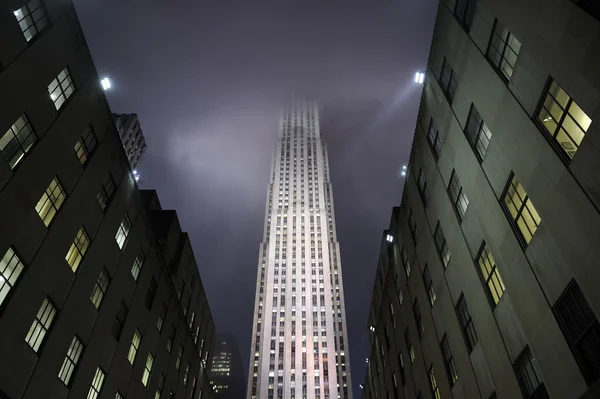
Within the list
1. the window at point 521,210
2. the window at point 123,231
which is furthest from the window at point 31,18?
the window at point 521,210

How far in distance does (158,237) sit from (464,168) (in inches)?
1217

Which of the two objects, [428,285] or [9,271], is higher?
Answer: [428,285]

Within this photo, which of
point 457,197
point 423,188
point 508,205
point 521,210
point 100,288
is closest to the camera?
point 521,210

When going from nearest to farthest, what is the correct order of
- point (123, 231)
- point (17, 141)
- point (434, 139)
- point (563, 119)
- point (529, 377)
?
point (563, 119) → point (529, 377) → point (17, 141) → point (434, 139) → point (123, 231)

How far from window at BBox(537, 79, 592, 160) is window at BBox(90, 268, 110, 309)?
26.1m

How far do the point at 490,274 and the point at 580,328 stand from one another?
6.88m

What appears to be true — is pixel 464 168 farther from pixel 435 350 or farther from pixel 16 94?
pixel 16 94

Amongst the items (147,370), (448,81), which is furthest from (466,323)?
(147,370)

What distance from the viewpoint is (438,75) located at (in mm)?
28578

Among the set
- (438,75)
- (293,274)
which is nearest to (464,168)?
(438,75)

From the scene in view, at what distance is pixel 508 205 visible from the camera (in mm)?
19391

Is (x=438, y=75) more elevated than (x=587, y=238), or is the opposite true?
(x=438, y=75)

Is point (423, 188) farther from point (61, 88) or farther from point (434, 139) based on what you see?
point (61, 88)

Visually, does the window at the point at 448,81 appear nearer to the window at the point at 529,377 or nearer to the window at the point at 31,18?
the window at the point at 529,377
